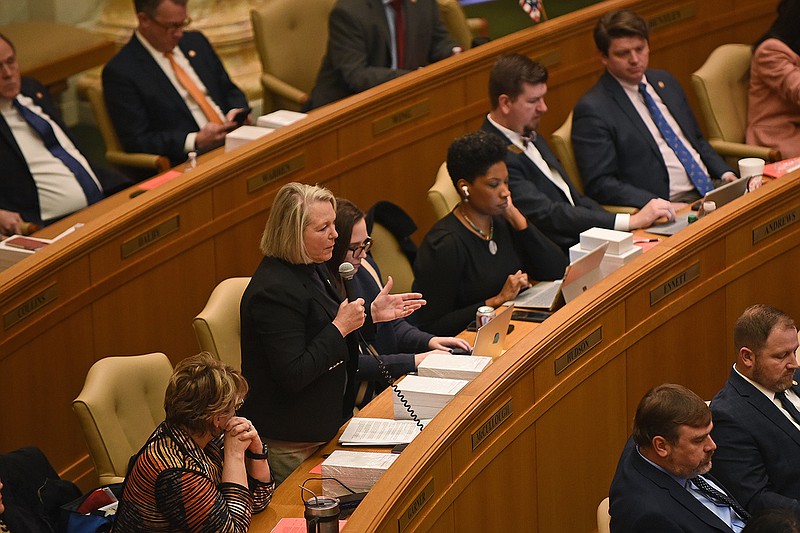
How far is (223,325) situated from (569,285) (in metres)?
1.14

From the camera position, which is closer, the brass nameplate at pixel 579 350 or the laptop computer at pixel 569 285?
the brass nameplate at pixel 579 350

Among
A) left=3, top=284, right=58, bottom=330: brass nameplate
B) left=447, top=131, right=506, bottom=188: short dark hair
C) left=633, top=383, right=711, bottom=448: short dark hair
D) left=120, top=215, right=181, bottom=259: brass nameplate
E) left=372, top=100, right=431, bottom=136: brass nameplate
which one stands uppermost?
left=447, top=131, right=506, bottom=188: short dark hair

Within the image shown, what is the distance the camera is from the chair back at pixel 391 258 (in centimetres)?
507

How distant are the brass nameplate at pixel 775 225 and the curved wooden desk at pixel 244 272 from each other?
49 mm

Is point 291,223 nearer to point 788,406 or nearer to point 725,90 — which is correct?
point 788,406

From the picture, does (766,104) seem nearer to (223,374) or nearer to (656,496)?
Answer: (656,496)

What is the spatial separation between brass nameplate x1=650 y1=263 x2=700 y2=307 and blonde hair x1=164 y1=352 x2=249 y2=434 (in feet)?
5.18

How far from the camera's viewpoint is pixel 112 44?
728cm

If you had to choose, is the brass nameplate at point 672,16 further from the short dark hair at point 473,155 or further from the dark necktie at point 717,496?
the dark necktie at point 717,496

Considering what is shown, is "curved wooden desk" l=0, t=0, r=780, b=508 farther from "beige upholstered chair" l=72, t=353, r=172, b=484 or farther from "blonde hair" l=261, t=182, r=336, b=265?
"blonde hair" l=261, t=182, r=336, b=265

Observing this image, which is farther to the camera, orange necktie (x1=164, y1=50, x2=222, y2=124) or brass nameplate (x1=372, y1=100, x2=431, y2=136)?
orange necktie (x1=164, y1=50, x2=222, y2=124)

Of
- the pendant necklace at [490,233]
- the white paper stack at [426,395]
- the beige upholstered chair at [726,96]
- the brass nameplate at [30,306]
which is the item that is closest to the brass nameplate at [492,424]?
the white paper stack at [426,395]

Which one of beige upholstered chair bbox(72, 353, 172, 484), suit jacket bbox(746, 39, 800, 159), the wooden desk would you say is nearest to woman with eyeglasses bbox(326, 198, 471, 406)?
beige upholstered chair bbox(72, 353, 172, 484)

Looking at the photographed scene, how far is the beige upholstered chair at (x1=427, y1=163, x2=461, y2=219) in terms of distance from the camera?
5078 mm
